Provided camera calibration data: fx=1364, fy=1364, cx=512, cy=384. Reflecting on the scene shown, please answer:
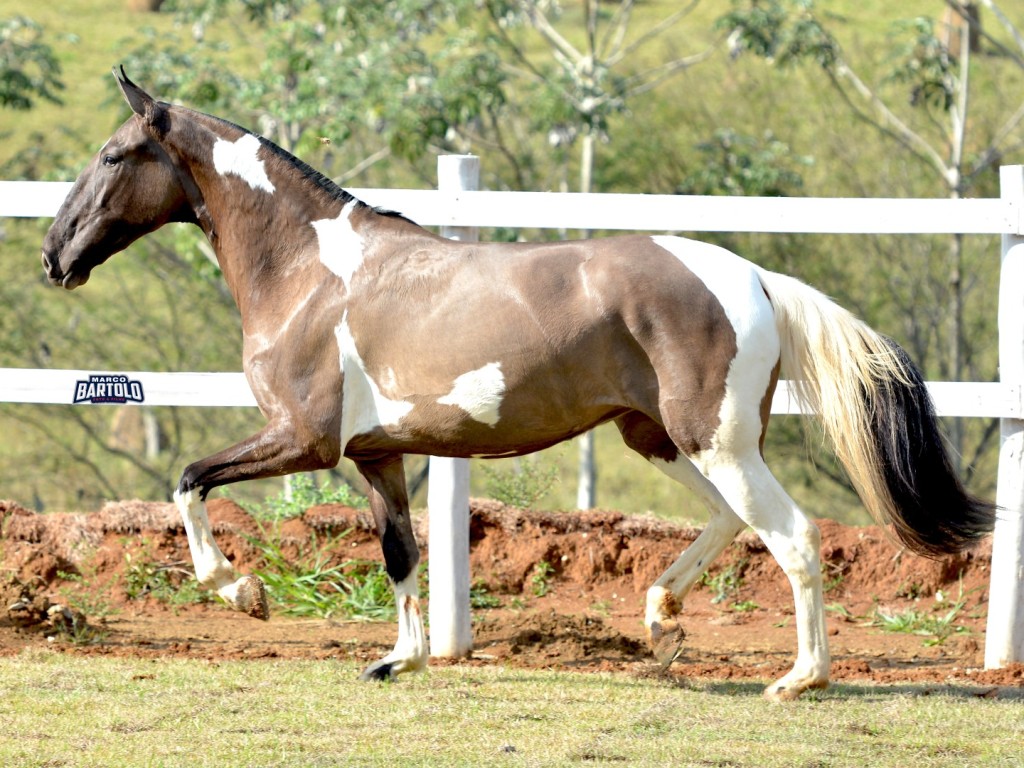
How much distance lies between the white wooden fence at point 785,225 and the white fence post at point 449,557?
22 cm

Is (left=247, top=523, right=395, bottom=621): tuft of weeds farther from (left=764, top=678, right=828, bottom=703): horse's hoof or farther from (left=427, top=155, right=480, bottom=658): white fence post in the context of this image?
(left=764, top=678, right=828, bottom=703): horse's hoof

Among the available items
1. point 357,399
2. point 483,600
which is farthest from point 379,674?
point 483,600

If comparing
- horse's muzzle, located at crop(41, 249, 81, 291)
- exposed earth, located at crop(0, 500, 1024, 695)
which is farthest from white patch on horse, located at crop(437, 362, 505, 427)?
horse's muzzle, located at crop(41, 249, 81, 291)

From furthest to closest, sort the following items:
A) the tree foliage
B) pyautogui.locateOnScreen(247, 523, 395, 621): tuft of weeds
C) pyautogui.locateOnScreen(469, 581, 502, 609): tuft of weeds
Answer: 1. the tree foliage
2. pyautogui.locateOnScreen(469, 581, 502, 609): tuft of weeds
3. pyautogui.locateOnScreen(247, 523, 395, 621): tuft of weeds

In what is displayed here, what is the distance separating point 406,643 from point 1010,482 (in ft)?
8.95

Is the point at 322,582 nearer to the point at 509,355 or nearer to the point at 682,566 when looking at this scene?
the point at 682,566

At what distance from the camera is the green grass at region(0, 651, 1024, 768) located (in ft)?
14.3

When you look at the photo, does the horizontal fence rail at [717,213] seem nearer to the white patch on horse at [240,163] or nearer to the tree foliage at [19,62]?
the white patch on horse at [240,163]

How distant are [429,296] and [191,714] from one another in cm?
180

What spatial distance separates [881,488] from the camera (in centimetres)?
540

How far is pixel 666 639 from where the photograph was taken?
554 centimetres

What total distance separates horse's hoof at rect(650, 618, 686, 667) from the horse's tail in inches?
36.7

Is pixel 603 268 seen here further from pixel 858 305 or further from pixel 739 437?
pixel 858 305

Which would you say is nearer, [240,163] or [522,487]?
[240,163]
